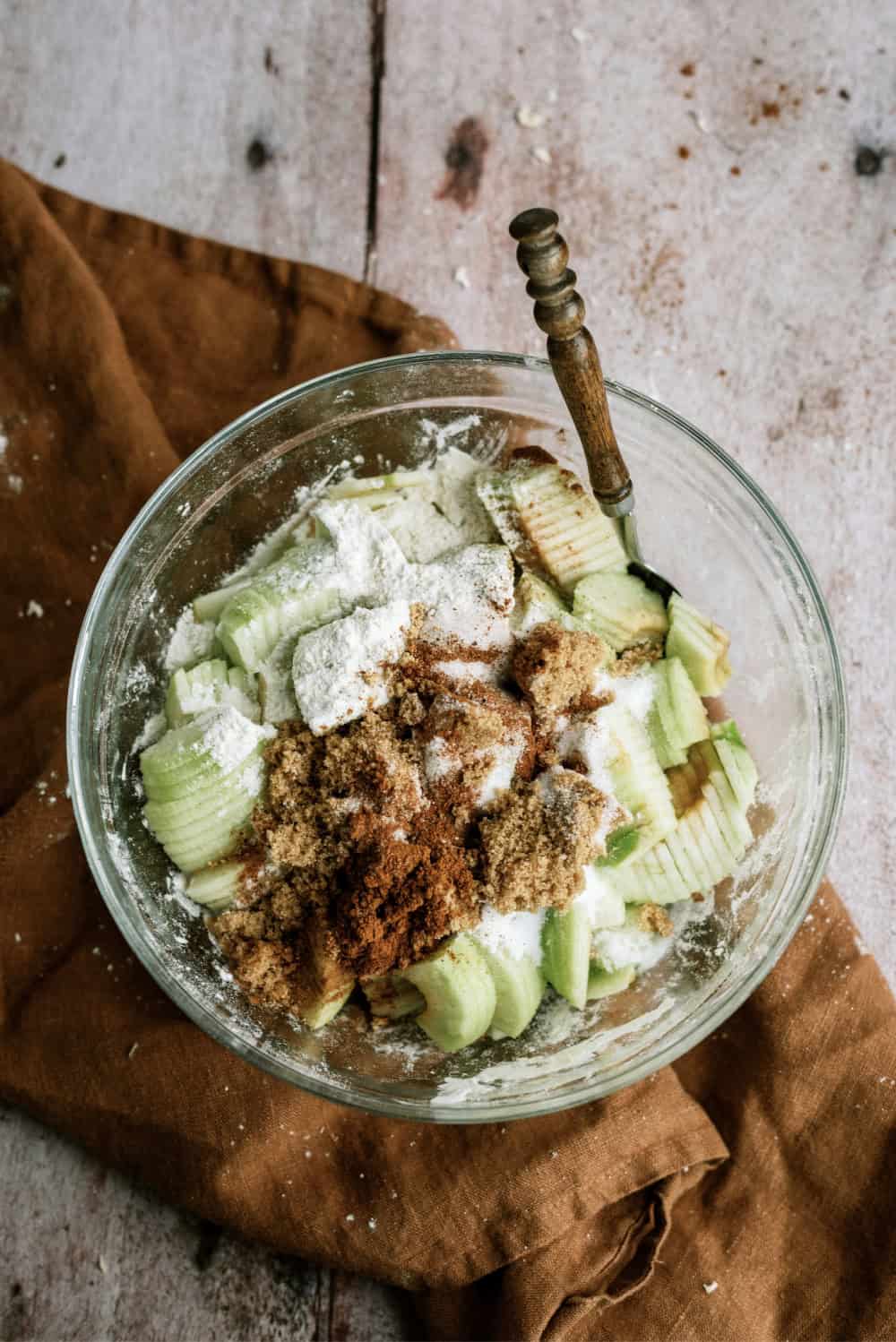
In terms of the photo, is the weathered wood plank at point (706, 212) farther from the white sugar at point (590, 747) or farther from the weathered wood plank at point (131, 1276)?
the weathered wood plank at point (131, 1276)

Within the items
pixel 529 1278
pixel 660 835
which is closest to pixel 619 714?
pixel 660 835

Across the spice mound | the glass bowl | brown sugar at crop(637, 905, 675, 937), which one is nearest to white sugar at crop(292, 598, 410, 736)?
the spice mound

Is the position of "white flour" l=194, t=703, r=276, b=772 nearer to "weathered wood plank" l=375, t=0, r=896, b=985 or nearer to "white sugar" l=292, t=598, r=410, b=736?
"white sugar" l=292, t=598, r=410, b=736

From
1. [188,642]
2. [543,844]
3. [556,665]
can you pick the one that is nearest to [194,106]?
[188,642]

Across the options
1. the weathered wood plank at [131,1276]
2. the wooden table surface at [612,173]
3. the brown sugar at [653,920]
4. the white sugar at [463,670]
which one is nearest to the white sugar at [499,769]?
the white sugar at [463,670]

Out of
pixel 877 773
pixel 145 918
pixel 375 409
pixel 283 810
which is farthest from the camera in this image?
pixel 877 773

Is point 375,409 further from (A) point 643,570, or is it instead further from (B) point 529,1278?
(B) point 529,1278
